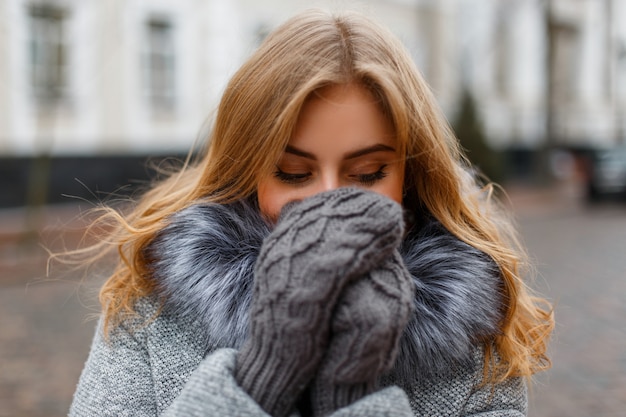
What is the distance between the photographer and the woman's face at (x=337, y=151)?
4.99 ft

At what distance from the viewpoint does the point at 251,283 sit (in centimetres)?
153

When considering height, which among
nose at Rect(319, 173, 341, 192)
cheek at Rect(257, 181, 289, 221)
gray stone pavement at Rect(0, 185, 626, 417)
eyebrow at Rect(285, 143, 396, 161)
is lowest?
gray stone pavement at Rect(0, 185, 626, 417)

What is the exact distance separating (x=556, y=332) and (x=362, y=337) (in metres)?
4.37

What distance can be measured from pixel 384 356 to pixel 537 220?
13177 millimetres

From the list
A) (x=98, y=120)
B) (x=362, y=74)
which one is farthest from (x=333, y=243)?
(x=98, y=120)

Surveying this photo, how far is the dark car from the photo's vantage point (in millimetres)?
15758

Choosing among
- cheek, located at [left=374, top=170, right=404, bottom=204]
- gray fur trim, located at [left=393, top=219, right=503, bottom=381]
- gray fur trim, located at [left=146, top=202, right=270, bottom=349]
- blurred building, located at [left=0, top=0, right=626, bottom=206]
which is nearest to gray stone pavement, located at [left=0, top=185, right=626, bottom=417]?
gray fur trim, located at [left=393, top=219, right=503, bottom=381]

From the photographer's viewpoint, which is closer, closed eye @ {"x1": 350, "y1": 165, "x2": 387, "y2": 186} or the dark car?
closed eye @ {"x1": 350, "y1": 165, "x2": 387, "y2": 186}

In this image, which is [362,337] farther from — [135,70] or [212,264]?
[135,70]

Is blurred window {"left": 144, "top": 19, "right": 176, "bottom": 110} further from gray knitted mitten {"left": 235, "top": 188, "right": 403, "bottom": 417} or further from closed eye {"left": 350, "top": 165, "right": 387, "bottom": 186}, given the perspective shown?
gray knitted mitten {"left": 235, "top": 188, "right": 403, "bottom": 417}

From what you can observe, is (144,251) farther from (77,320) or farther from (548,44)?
(548,44)

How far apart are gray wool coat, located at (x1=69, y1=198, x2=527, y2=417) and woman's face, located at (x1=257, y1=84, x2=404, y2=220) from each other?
14 centimetres

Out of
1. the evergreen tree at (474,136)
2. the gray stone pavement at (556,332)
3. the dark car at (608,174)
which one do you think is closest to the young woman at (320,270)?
the gray stone pavement at (556,332)

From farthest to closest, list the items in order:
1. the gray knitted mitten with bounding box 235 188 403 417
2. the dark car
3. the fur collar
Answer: the dark car < the fur collar < the gray knitted mitten with bounding box 235 188 403 417
